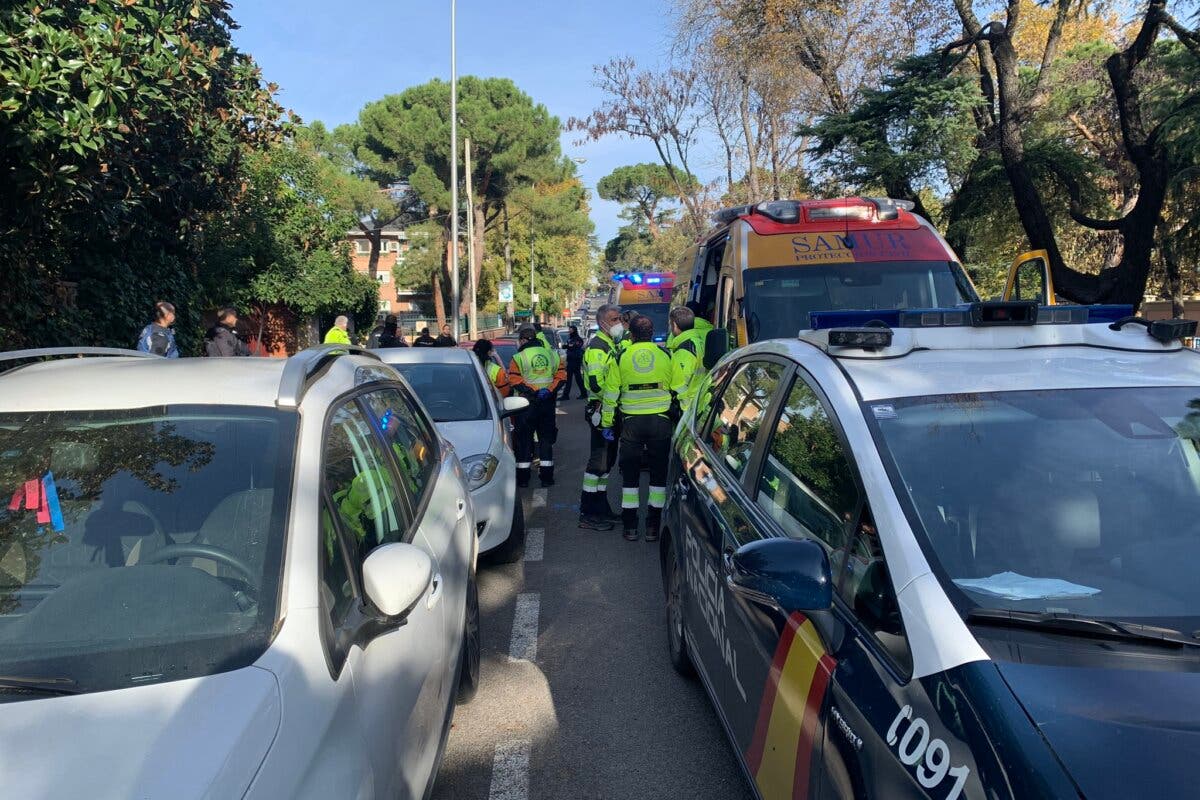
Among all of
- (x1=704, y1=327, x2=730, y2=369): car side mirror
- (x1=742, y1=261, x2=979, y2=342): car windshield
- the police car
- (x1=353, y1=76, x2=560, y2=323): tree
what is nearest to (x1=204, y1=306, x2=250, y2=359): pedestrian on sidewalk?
(x1=704, y1=327, x2=730, y2=369): car side mirror

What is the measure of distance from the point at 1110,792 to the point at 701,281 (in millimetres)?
9150

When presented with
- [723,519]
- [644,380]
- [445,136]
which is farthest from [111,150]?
[445,136]

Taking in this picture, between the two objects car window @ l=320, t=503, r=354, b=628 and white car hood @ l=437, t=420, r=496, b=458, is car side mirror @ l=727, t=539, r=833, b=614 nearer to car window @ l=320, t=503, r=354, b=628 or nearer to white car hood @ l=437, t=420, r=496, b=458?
car window @ l=320, t=503, r=354, b=628

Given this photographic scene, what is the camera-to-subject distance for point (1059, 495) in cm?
233

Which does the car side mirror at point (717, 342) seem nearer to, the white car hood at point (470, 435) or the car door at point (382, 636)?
the white car hood at point (470, 435)

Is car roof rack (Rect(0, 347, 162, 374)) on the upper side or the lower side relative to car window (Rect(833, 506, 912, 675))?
upper

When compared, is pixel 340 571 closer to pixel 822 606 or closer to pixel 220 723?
pixel 220 723

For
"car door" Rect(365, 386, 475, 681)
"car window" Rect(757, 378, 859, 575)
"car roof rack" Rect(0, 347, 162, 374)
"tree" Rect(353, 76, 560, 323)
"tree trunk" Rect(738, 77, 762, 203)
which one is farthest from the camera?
"tree" Rect(353, 76, 560, 323)

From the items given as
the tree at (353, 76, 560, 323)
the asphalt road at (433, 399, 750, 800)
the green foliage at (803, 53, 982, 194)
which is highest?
the tree at (353, 76, 560, 323)

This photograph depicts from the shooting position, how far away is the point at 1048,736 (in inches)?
63.1

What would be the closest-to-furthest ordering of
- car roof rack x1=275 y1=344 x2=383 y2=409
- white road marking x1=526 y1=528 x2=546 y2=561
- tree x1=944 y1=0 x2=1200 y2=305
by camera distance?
car roof rack x1=275 y1=344 x2=383 y2=409 < white road marking x1=526 y1=528 x2=546 y2=561 < tree x1=944 y1=0 x2=1200 y2=305

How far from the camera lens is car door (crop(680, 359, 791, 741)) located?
307cm

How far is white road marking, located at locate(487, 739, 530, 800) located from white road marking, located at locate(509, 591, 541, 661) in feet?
3.09

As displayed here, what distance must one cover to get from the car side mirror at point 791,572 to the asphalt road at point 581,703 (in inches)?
57.3
